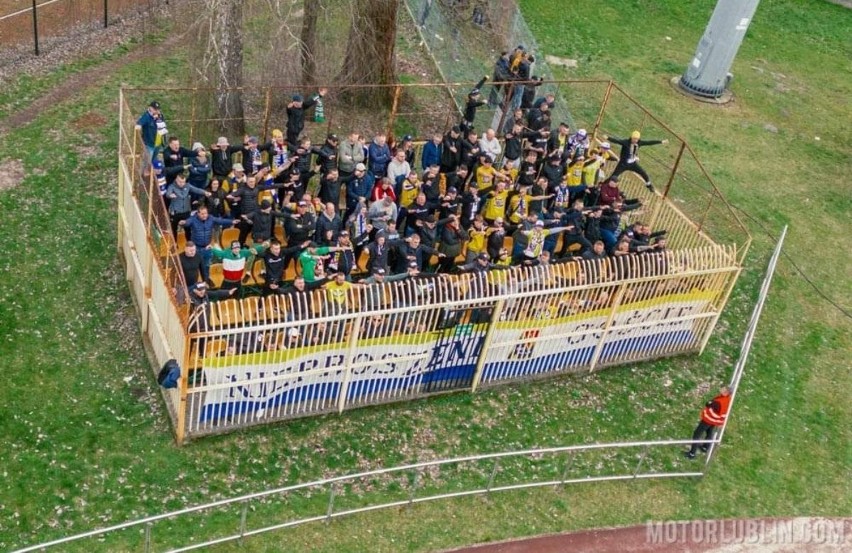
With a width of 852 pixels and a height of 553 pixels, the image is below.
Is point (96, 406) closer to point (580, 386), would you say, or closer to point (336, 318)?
point (336, 318)

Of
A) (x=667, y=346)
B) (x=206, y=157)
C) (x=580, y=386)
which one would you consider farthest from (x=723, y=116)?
(x=206, y=157)

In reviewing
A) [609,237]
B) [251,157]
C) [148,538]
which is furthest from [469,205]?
[148,538]

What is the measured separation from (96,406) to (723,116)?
20.3 metres

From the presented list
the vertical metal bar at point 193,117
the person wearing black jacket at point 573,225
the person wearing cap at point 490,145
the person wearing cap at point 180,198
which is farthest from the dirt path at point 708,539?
the vertical metal bar at point 193,117

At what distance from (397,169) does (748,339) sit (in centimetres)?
760

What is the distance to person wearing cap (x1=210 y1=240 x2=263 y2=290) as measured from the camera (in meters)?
14.0

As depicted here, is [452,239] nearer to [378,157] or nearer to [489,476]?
[378,157]

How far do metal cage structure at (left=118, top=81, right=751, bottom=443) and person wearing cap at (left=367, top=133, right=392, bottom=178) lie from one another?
366 centimetres

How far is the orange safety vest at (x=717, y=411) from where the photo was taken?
13.8 m

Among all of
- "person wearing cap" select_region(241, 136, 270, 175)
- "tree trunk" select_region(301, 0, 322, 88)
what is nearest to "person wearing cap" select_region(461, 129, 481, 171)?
"tree trunk" select_region(301, 0, 322, 88)

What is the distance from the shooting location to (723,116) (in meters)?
26.4

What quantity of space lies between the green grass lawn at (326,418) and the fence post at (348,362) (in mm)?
339

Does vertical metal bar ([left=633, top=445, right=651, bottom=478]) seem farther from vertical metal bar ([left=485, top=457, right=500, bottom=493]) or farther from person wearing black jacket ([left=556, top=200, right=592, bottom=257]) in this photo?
person wearing black jacket ([left=556, top=200, right=592, bottom=257])

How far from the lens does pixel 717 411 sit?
1393 cm
